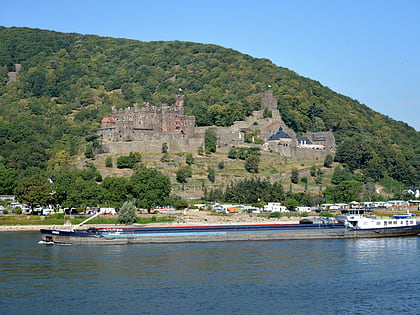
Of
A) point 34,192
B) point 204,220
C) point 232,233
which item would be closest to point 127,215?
point 204,220

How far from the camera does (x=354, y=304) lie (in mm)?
A: 35688

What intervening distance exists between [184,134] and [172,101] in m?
49.1

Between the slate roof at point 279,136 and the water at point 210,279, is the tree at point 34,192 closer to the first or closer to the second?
the water at point 210,279

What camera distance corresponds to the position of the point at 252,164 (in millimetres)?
101750

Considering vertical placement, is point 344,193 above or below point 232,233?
above

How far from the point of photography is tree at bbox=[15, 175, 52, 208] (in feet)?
261

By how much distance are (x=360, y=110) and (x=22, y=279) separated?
13758 centimetres

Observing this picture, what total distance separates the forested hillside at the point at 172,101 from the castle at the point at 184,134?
4020 mm

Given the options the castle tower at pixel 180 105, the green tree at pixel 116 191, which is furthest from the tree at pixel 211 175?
the castle tower at pixel 180 105

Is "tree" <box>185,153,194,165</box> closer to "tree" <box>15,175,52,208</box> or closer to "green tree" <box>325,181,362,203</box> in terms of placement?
"green tree" <box>325,181,362,203</box>

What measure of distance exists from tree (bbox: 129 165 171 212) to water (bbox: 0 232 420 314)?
22.6 m

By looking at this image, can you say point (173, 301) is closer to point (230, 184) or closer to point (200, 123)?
point (230, 184)

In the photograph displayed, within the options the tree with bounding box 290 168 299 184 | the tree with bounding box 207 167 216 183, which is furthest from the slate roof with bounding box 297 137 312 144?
the tree with bounding box 207 167 216 183

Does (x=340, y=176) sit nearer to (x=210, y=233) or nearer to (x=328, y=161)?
(x=328, y=161)
